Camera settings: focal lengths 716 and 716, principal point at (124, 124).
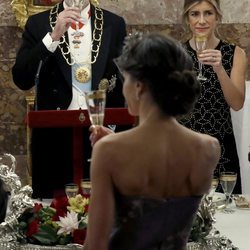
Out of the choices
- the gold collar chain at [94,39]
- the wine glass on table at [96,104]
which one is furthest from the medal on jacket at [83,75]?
the wine glass on table at [96,104]

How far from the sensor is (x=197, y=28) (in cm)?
379

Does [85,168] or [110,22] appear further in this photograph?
[110,22]

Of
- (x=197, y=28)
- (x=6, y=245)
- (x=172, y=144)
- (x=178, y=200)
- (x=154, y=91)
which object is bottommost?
(x=6, y=245)

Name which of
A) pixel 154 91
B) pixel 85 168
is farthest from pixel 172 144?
pixel 85 168

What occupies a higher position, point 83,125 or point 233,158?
point 83,125

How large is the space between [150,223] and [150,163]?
0.17 m

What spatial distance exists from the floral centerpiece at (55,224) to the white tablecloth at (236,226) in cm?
61

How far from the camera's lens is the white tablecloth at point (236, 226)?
2.76m

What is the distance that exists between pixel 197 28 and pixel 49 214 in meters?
1.60

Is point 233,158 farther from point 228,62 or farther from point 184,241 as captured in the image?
point 184,241

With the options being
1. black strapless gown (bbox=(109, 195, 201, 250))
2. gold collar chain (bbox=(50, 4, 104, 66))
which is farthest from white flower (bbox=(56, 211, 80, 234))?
gold collar chain (bbox=(50, 4, 104, 66))

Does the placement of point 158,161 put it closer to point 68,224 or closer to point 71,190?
point 68,224

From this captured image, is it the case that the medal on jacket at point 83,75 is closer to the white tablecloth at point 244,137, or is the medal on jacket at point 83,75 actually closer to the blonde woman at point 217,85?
the blonde woman at point 217,85

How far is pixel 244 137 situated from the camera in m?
4.95
